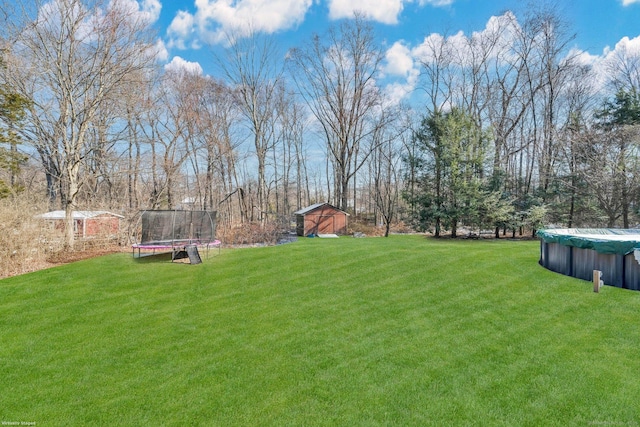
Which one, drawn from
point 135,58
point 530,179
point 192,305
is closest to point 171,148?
point 135,58

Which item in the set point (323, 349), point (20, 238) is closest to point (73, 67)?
point (20, 238)

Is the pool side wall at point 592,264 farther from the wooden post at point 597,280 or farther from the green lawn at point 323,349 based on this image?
the wooden post at point 597,280

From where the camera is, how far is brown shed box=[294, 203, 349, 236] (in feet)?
76.9

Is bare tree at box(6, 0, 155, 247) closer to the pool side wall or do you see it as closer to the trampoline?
the trampoline

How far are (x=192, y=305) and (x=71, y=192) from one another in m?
9.18

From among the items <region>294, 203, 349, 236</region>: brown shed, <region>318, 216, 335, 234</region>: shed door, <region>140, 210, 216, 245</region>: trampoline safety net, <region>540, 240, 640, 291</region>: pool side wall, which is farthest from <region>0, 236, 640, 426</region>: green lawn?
<region>318, 216, 335, 234</region>: shed door

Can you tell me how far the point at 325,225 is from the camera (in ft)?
78.2

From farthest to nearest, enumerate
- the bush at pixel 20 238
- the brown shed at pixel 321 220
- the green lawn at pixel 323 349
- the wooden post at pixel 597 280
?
the brown shed at pixel 321 220
the bush at pixel 20 238
the wooden post at pixel 597 280
the green lawn at pixel 323 349

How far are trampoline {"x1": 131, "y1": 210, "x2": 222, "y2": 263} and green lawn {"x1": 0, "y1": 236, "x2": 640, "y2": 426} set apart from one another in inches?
72.9

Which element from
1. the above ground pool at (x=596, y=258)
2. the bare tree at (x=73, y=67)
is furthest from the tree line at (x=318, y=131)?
the above ground pool at (x=596, y=258)

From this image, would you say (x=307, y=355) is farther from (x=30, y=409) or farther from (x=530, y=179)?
(x=530, y=179)

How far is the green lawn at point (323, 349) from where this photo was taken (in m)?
3.14

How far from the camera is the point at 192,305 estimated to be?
20.1 feet

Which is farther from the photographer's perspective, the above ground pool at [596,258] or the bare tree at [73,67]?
the bare tree at [73,67]
